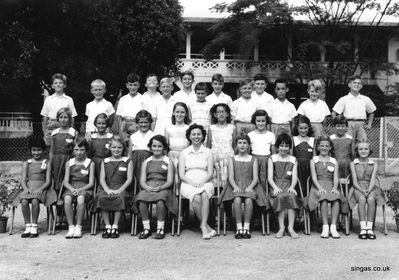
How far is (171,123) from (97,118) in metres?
1.08

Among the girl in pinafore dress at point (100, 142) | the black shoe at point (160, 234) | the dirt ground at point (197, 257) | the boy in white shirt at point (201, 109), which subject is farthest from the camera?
the boy in white shirt at point (201, 109)

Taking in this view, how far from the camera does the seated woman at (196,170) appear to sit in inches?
241

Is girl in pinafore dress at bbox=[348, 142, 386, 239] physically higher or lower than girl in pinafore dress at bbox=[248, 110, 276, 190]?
lower

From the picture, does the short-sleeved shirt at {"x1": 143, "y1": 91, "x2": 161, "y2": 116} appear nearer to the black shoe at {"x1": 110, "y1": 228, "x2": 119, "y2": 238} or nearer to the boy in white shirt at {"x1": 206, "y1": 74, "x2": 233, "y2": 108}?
the boy in white shirt at {"x1": 206, "y1": 74, "x2": 233, "y2": 108}

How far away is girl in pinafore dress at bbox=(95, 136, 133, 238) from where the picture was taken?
6.10 m

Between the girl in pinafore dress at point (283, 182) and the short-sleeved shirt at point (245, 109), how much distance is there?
0.89 m

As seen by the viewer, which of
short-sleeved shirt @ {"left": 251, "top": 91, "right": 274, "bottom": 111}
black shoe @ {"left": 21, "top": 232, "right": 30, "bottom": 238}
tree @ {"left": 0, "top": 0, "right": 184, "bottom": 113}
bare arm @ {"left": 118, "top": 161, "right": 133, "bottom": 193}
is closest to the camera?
black shoe @ {"left": 21, "top": 232, "right": 30, "bottom": 238}

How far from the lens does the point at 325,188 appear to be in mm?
6367

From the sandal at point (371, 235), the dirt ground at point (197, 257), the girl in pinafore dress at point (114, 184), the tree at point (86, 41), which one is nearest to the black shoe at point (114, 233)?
the girl in pinafore dress at point (114, 184)

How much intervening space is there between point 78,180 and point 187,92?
7.39ft

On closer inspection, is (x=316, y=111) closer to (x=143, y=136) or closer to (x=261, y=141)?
(x=261, y=141)

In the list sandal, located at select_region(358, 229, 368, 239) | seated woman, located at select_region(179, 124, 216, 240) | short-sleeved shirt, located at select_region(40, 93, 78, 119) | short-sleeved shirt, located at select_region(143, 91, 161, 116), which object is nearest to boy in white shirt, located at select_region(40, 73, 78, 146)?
short-sleeved shirt, located at select_region(40, 93, 78, 119)

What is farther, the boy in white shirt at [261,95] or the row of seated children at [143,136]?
the boy in white shirt at [261,95]

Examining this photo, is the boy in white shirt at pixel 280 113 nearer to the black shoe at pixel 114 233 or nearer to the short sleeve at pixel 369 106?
the short sleeve at pixel 369 106
